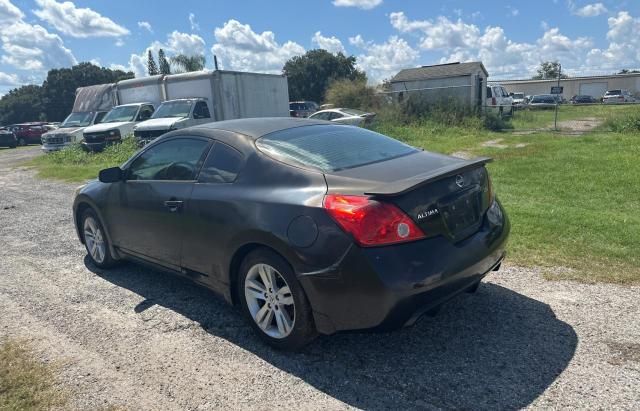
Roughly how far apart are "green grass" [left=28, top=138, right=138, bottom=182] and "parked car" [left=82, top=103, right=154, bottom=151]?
14.3 inches

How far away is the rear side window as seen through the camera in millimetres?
3621

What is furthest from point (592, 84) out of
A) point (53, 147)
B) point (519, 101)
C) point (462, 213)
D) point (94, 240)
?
point (94, 240)

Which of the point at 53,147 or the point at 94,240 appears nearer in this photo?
the point at 94,240

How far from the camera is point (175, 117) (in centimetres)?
1619

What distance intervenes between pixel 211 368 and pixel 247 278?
25.4 inches

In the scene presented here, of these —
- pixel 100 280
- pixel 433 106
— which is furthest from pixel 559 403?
pixel 433 106

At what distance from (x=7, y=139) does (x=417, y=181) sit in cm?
3694

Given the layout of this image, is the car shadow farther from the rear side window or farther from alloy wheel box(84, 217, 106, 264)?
alloy wheel box(84, 217, 106, 264)

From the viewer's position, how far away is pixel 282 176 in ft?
10.8

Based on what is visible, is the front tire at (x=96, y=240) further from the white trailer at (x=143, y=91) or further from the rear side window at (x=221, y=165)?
the white trailer at (x=143, y=91)

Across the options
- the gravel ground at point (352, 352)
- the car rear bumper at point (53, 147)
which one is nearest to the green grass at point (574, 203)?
the gravel ground at point (352, 352)

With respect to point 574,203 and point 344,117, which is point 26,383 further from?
point 344,117

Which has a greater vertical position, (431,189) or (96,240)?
(431,189)

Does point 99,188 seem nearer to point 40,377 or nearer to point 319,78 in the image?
point 40,377
